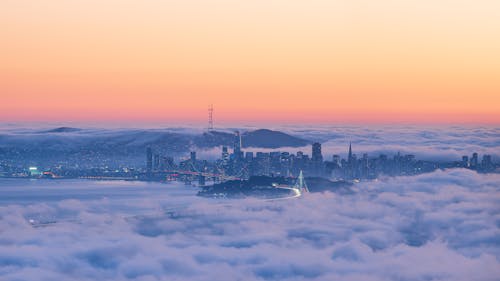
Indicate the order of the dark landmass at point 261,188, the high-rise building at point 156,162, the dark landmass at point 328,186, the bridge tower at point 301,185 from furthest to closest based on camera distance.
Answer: the high-rise building at point 156,162 < the bridge tower at point 301,185 < the dark landmass at point 328,186 < the dark landmass at point 261,188

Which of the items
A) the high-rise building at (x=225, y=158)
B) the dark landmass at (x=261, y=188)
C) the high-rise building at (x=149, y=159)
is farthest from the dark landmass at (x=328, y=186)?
the high-rise building at (x=149, y=159)

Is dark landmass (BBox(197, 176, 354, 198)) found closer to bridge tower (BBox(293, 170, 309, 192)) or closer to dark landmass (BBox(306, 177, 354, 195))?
dark landmass (BBox(306, 177, 354, 195))

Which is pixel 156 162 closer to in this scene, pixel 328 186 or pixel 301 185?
pixel 301 185

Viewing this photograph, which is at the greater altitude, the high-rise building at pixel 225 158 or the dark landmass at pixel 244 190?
the high-rise building at pixel 225 158

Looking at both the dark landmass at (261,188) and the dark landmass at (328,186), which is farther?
the dark landmass at (328,186)

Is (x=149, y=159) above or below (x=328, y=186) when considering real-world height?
above

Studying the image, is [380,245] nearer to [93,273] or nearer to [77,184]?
[93,273]

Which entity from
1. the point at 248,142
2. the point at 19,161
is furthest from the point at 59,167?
the point at 248,142

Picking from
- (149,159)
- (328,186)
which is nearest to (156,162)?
(149,159)

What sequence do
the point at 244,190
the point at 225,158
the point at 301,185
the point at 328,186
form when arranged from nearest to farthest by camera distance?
the point at 244,190 < the point at 301,185 < the point at 328,186 < the point at 225,158

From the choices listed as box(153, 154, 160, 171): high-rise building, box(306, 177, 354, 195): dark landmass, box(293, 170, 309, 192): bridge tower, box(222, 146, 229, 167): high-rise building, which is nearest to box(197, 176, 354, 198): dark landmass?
box(306, 177, 354, 195): dark landmass

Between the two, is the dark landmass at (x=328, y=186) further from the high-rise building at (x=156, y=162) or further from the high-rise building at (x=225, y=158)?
the high-rise building at (x=156, y=162)

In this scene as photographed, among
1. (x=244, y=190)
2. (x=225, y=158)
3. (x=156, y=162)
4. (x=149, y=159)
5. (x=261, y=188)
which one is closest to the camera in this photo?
(x=244, y=190)
